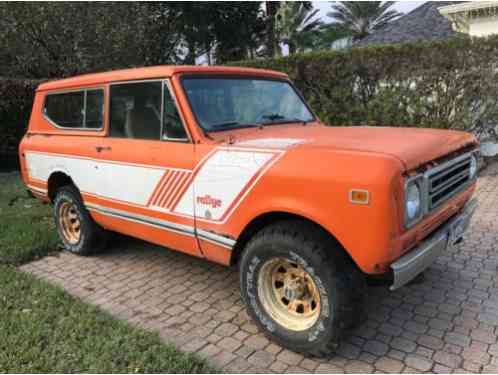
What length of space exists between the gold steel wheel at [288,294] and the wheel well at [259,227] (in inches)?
11.0

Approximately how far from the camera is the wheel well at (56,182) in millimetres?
4727

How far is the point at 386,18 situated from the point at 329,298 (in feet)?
A: 107

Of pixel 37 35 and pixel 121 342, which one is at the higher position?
pixel 37 35

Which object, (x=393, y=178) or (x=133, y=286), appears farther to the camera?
(x=133, y=286)

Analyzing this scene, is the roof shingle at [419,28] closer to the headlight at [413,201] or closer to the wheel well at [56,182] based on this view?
the wheel well at [56,182]

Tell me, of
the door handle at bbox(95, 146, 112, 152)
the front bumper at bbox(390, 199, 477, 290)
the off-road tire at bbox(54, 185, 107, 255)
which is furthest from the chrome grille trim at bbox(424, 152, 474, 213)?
the off-road tire at bbox(54, 185, 107, 255)

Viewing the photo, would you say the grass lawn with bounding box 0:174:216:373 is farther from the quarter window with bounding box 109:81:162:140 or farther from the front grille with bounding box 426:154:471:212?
the front grille with bounding box 426:154:471:212

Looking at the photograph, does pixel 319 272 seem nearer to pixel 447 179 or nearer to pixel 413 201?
pixel 413 201

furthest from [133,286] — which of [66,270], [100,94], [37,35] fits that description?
[37,35]

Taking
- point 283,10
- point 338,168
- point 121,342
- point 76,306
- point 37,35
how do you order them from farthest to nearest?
point 283,10, point 37,35, point 76,306, point 121,342, point 338,168

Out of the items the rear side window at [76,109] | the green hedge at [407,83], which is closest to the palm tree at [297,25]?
the green hedge at [407,83]

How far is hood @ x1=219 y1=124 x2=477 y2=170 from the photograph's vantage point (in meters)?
2.51

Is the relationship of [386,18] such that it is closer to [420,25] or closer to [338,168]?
[420,25]

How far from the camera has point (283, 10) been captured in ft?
80.0
